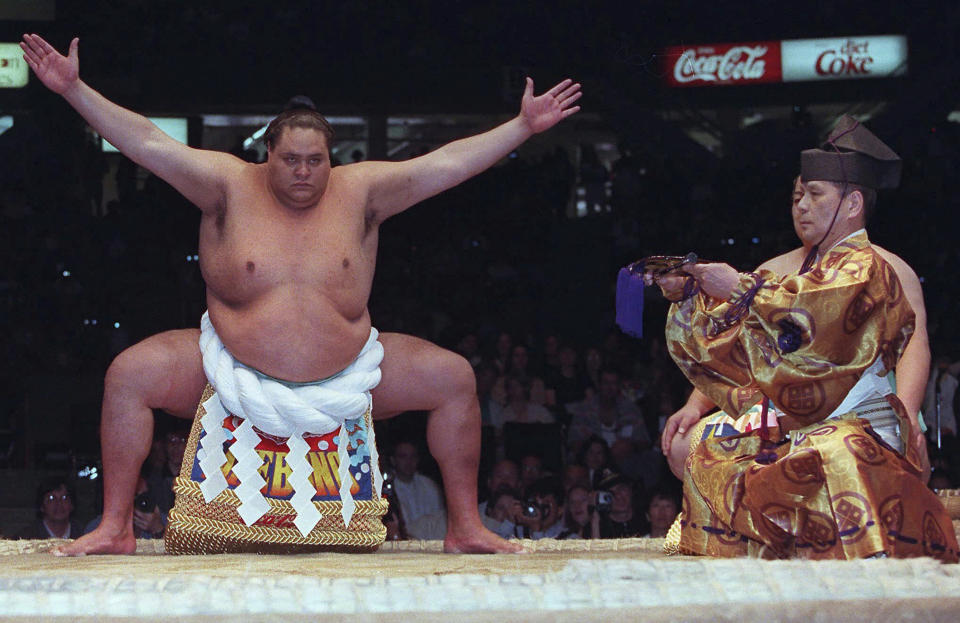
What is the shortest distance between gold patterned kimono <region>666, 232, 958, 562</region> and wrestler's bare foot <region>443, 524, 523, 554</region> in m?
0.50

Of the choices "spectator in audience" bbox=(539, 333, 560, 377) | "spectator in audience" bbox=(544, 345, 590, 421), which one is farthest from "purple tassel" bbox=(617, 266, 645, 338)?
"spectator in audience" bbox=(539, 333, 560, 377)

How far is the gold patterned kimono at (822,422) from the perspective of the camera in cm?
187

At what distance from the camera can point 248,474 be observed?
229cm

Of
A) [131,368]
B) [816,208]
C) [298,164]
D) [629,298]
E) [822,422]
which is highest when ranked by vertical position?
[298,164]

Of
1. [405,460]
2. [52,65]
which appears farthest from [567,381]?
[52,65]

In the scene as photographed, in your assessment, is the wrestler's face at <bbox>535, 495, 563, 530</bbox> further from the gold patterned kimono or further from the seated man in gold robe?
the gold patterned kimono

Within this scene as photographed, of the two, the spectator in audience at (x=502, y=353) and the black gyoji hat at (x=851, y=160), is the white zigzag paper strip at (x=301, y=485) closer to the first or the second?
the black gyoji hat at (x=851, y=160)

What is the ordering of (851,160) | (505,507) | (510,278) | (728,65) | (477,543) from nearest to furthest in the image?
(851,160), (477,543), (505,507), (510,278), (728,65)

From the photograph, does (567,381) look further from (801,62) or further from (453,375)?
(801,62)

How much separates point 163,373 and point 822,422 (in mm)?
1301

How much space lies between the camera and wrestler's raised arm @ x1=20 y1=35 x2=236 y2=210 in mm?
2324

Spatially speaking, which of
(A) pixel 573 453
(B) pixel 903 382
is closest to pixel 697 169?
(A) pixel 573 453

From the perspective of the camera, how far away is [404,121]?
29.0ft

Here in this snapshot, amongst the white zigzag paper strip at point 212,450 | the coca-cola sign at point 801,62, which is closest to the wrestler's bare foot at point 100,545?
the white zigzag paper strip at point 212,450
